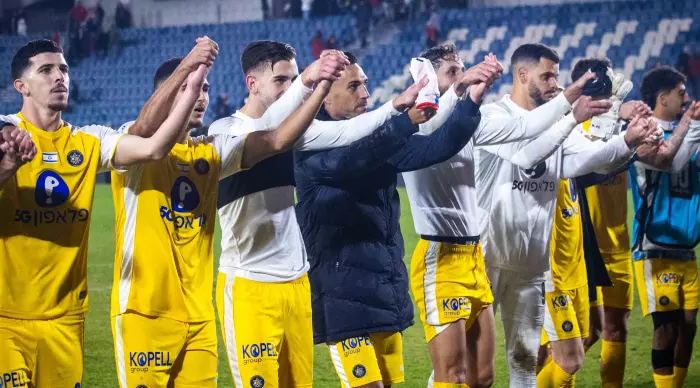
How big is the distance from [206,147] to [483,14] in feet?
84.2

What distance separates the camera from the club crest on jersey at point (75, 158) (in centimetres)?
429

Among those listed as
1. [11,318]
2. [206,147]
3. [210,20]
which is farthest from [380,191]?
[210,20]

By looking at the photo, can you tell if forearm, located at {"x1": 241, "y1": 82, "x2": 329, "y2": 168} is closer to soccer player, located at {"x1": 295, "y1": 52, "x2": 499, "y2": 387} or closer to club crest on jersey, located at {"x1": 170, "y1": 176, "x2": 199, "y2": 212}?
club crest on jersey, located at {"x1": 170, "y1": 176, "x2": 199, "y2": 212}

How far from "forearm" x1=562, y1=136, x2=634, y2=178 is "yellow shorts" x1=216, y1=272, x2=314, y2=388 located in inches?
86.7

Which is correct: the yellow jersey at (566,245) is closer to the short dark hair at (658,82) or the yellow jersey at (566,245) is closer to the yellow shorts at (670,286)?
the yellow shorts at (670,286)

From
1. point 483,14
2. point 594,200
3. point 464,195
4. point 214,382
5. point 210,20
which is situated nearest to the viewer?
point 214,382

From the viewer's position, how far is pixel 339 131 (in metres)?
4.86

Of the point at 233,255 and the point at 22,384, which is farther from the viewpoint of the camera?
the point at 233,255

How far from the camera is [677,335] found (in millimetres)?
6785

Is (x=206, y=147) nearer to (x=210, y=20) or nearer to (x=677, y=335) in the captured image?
(x=677, y=335)

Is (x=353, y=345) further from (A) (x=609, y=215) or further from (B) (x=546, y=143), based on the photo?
(A) (x=609, y=215)

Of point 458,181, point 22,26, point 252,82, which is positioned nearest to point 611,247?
point 458,181

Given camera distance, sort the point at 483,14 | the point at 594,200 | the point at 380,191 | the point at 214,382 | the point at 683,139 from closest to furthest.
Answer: the point at 214,382, the point at 380,191, the point at 683,139, the point at 594,200, the point at 483,14

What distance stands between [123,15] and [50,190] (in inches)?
1230
